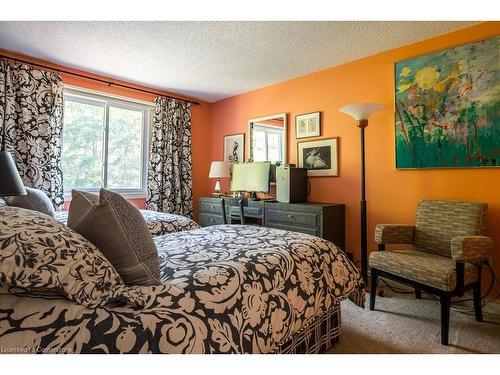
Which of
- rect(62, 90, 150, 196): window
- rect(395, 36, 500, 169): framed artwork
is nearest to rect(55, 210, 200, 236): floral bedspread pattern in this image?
rect(62, 90, 150, 196): window

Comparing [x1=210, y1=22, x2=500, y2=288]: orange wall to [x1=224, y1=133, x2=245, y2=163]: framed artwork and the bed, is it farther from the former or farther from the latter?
the bed

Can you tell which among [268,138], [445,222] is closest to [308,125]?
[268,138]

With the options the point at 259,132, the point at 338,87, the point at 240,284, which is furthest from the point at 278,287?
the point at 259,132

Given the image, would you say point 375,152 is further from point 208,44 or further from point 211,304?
point 211,304

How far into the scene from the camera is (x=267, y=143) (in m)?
3.85

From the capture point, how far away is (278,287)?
3.88 ft

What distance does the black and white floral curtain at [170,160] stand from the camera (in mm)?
3908

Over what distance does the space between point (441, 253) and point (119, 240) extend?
7.73 ft

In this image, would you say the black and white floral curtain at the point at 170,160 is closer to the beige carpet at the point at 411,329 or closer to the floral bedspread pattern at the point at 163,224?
the floral bedspread pattern at the point at 163,224

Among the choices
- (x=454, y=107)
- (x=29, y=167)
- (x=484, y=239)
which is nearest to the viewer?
(x=484, y=239)

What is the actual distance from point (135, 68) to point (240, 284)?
122 inches

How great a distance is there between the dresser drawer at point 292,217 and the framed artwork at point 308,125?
3.44 feet

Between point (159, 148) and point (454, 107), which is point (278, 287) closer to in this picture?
point (454, 107)

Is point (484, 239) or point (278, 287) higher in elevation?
point (484, 239)
